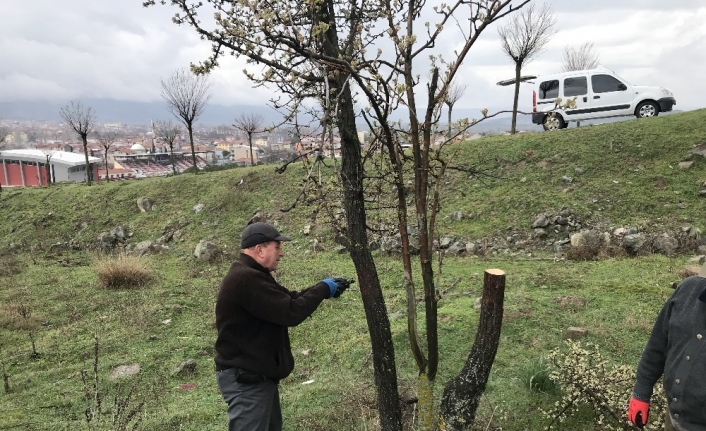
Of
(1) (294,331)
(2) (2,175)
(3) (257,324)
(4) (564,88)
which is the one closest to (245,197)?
(1) (294,331)

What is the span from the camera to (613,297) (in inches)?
245

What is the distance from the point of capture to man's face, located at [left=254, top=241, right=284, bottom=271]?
3.06 meters

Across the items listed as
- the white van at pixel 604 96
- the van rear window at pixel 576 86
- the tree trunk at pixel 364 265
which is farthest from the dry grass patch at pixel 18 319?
the van rear window at pixel 576 86

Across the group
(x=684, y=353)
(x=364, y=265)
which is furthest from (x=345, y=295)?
(x=684, y=353)

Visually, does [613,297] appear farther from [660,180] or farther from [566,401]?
[660,180]

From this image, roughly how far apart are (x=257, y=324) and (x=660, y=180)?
11403 mm

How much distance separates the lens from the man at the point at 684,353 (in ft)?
6.98

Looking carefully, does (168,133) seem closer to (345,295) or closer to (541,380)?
(345,295)

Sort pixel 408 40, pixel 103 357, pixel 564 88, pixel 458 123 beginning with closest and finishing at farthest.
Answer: pixel 408 40, pixel 458 123, pixel 103 357, pixel 564 88

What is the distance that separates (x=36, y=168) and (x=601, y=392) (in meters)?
53.4

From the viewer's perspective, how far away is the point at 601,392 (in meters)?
3.32

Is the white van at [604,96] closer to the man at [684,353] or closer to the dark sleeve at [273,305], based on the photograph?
the man at [684,353]

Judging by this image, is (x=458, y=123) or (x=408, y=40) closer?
(x=408, y=40)

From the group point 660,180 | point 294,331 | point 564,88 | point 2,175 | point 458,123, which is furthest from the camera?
point 2,175
